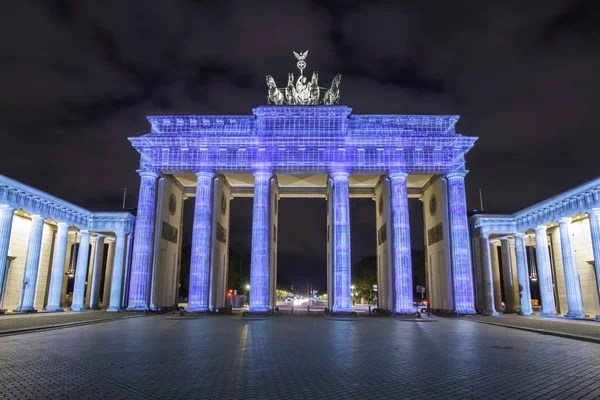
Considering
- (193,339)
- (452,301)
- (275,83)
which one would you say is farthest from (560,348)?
(275,83)

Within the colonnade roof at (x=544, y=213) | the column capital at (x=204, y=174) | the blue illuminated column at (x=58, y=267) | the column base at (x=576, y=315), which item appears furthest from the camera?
the column capital at (x=204, y=174)

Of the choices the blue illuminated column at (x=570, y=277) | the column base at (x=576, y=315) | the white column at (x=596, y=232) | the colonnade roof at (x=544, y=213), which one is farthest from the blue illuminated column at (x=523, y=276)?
the white column at (x=596, y=232)

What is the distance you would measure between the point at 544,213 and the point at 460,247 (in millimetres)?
7708

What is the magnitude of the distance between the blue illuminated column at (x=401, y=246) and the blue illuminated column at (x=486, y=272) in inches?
336

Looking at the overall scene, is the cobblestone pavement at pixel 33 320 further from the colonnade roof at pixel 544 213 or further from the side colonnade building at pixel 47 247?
the colonnade roof at pixel 544 213

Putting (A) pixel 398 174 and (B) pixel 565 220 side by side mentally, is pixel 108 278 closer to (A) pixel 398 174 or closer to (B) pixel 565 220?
(A) pixel 398 174

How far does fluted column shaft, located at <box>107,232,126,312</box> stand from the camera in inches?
1588

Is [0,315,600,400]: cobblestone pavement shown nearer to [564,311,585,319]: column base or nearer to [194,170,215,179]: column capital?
[564,311,585,319]: column base

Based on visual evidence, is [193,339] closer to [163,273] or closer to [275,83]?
[163,273]

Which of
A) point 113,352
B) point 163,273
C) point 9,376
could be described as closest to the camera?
point 9,376

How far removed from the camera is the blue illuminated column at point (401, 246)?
38312 millimetres

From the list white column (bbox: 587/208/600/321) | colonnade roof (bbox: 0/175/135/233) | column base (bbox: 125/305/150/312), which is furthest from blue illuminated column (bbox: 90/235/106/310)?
white column (bbox: 587/208/600/321)

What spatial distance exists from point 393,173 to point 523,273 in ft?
53.6

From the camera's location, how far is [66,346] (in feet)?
49.2
